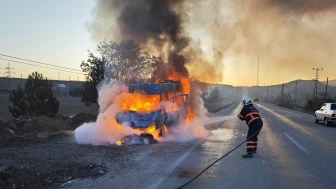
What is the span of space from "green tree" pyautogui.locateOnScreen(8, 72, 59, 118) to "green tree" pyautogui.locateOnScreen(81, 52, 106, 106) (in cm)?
281

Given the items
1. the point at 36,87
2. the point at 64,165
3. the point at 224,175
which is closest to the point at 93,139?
the point at 64,165

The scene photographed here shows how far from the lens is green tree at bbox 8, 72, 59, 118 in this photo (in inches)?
848

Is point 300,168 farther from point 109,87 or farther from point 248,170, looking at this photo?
point 109,87

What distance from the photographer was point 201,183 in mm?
5758

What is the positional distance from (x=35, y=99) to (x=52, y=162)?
15.6 meters

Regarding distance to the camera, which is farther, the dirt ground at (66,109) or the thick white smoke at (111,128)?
the dirt ground at (66,109)

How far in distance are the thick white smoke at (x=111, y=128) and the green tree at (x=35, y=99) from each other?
1066 cm

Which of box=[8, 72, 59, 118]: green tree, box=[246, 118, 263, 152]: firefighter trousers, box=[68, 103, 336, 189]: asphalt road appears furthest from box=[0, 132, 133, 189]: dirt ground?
box=[8, 72, 59, 118]: green tree

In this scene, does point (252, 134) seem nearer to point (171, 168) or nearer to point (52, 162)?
point (171, 168)

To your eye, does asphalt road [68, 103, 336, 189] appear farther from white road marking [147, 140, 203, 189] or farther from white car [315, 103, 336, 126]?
white car [315, 103, 336, 126]

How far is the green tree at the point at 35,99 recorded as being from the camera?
21.5 meters

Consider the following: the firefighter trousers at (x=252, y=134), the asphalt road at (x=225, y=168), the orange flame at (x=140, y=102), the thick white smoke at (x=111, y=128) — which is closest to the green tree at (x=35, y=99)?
the thick white smoke at (x=111, y=128)

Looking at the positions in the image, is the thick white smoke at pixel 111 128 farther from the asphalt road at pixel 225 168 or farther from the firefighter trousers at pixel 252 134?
the firefighter trousers at pixel 252 134

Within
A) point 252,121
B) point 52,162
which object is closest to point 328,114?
point 252,121
